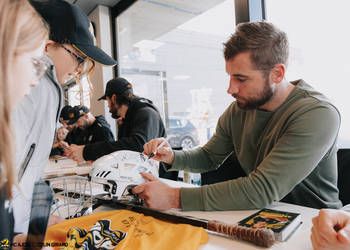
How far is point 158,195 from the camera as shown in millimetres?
1097

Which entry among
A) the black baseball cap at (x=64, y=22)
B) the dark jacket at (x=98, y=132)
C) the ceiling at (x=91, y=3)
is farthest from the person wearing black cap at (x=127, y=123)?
the ceiling at (x=91, y=3)

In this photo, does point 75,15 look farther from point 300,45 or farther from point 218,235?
point 300,45

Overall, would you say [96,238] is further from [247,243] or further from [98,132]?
[98,132]

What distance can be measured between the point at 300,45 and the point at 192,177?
4.84 feet

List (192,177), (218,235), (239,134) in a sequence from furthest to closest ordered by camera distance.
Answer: (192,177), (239,134), (218,235)

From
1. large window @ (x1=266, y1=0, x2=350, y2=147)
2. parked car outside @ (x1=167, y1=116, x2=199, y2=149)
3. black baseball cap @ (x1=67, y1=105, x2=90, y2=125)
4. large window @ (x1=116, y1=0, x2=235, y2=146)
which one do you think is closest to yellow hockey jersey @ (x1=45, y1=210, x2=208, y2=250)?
large window @ (x1=266, y1=0, x2=350, y2=147)

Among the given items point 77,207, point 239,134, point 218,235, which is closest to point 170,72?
point 239,134

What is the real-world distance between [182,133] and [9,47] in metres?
3.28

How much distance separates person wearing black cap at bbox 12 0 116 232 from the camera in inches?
26.9

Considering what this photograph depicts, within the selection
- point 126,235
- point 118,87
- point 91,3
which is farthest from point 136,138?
point 91,3

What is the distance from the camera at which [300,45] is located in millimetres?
2080

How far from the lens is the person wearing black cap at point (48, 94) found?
68cm

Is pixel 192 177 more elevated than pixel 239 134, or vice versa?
pixel 239 134

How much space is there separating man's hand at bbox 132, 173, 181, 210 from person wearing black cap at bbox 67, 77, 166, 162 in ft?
4.11
